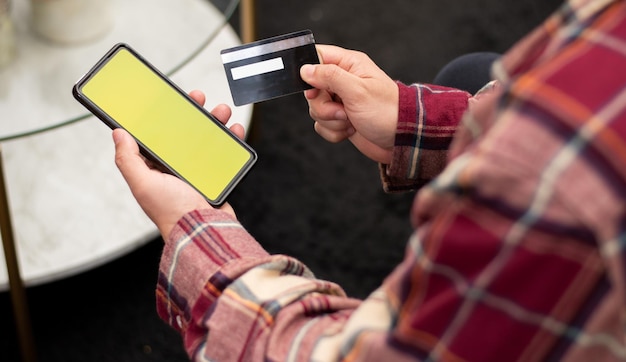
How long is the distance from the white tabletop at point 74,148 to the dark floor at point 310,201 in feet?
0.29

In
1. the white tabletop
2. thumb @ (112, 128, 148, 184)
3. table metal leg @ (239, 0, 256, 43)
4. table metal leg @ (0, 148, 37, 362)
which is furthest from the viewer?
table metal leg @ (239, 0, 256, 43)

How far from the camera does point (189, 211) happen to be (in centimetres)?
71

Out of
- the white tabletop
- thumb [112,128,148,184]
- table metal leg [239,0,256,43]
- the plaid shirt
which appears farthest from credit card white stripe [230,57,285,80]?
table metal leg [239,0,256,43]

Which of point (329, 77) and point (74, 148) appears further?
point (74, 148)

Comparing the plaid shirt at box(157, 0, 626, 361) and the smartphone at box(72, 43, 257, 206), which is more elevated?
the plaid shirt at box(157, 0, 626, 361)

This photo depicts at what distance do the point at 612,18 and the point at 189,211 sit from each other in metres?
0.40

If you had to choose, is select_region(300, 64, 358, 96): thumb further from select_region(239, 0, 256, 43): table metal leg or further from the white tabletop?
select_region(239, 0, 256, 43): table metal leg

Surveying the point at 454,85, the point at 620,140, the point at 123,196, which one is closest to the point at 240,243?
the point at 620,140

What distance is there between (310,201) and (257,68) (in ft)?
1.84

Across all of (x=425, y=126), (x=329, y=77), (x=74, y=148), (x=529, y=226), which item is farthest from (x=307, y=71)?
(x=74, y=148)

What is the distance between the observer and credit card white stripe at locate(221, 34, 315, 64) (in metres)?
0.84

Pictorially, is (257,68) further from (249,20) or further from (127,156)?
(249,20)

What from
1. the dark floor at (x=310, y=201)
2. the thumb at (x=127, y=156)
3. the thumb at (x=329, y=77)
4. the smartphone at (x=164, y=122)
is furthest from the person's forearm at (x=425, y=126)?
the dark floor at (x=310, y=201)

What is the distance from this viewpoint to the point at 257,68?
2.79ft
